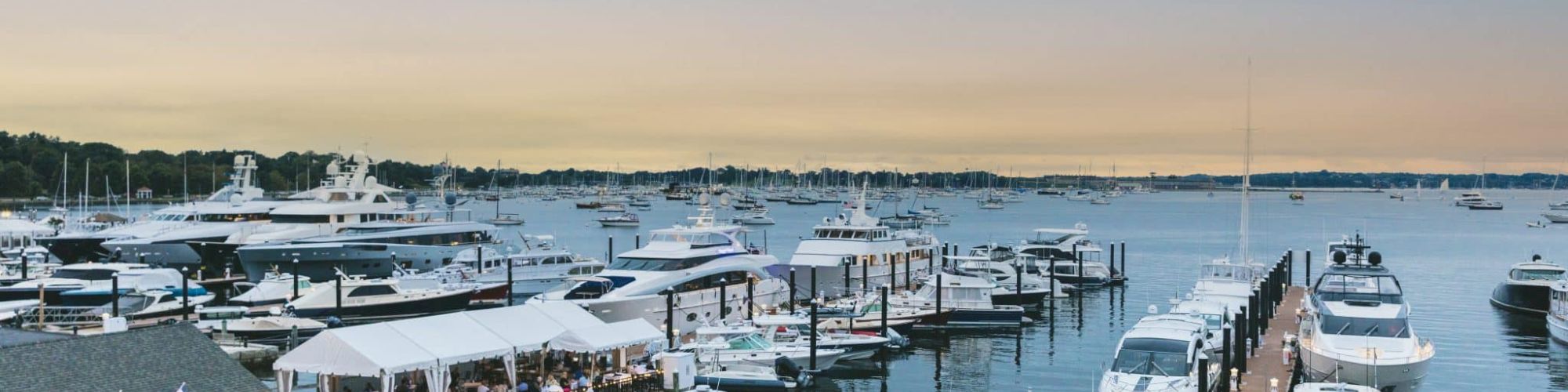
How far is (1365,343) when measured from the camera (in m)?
29.5

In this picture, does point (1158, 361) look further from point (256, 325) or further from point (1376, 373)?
point (256, 325)

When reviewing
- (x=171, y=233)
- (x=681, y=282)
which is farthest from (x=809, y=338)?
(x=171, y=233)

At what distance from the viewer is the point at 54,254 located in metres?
69.5

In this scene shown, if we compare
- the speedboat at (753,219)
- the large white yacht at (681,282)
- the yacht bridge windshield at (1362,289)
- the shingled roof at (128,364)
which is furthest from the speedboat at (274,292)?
the speedboat at (753,219)

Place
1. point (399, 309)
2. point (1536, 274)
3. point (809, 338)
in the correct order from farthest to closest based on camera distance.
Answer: point (1536, 274)
point (399, 309)
point (809, 338)

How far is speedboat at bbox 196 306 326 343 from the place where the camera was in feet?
123

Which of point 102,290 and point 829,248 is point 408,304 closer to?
point 102,290

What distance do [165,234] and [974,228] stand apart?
105 metres

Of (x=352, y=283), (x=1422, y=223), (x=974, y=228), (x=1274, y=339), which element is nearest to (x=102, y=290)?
(x=352, y=283)

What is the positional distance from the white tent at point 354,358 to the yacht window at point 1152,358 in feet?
49.0

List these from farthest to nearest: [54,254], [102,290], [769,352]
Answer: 1. [54,254]
2. [102,290]
3. [769,352]

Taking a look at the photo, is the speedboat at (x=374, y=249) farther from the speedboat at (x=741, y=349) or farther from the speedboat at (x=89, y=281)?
the speedboat at (x=741, y=349)

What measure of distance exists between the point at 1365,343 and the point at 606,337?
18231 mm

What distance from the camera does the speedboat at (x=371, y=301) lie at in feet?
138
